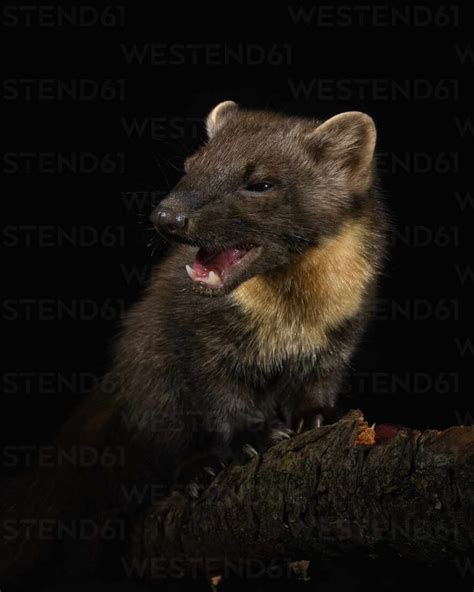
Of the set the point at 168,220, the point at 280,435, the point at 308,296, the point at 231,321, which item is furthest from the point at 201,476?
the point at 168,220

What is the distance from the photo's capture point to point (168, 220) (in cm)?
383

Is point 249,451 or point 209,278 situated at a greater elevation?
point 209,278

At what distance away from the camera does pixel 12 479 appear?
5051mm

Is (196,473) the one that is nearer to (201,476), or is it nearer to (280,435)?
(201,476)

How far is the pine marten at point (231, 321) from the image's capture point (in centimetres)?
407

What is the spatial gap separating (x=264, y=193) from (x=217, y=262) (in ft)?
1.07

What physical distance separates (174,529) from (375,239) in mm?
1510

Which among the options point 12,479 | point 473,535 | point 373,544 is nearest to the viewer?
point 473,535

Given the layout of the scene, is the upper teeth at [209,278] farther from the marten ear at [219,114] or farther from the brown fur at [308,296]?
the marten ear at [219,114]

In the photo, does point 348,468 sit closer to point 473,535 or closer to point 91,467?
point 473,535

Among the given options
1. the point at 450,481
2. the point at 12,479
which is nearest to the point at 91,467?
the point at 12,479

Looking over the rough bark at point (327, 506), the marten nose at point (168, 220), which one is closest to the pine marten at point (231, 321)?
the marten nose at point (168, 220)

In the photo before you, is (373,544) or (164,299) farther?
(164,299)

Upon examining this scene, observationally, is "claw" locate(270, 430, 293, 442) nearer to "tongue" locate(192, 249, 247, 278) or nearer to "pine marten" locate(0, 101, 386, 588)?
"pine marten" locate(0, 101, 386, 588)
